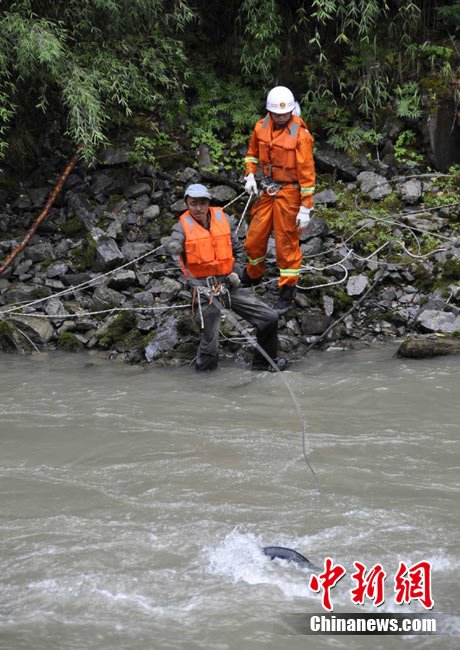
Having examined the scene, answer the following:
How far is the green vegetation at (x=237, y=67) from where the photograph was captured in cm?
983

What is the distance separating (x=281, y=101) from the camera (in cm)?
734

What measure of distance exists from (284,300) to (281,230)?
79cm

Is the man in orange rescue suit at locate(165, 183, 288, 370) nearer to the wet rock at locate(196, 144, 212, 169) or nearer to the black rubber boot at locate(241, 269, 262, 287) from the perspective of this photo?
the black rubber boot at locate(241, 269, 262, 287)

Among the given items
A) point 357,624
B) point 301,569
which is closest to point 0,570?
point 301,569

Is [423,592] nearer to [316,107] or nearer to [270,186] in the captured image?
[270,186]

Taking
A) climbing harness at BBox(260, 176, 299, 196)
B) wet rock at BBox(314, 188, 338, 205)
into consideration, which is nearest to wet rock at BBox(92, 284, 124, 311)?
climbing harness at BBox(260, 176, 299, 196)

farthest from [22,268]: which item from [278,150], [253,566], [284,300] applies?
[253,566]

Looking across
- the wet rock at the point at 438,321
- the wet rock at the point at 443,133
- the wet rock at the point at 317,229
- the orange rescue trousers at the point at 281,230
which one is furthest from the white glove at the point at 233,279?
the wet rock at the point at 443,133

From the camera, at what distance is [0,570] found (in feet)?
13.4

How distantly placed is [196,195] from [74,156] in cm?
374

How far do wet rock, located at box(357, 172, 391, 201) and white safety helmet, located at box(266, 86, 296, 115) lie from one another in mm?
3086

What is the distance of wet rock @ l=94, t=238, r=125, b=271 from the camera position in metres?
9.10

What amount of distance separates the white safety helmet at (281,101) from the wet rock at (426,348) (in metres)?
2.56

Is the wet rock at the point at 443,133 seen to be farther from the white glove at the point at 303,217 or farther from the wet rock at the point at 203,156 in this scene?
the white glove at the point at 303,217
